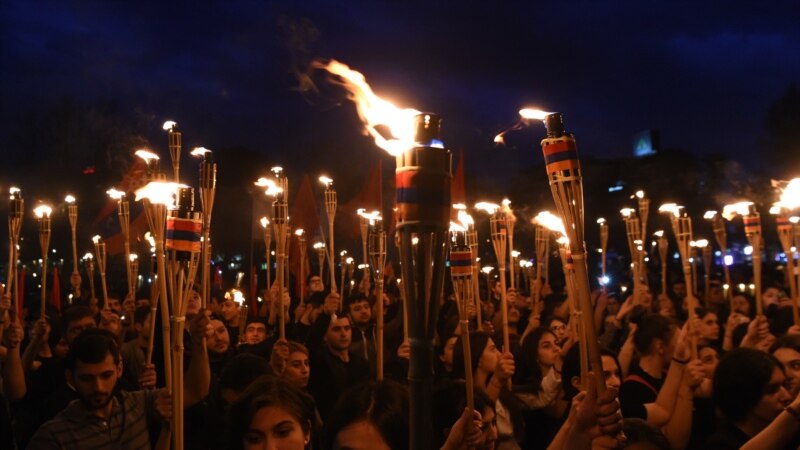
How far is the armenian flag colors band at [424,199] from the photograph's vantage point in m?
2.15

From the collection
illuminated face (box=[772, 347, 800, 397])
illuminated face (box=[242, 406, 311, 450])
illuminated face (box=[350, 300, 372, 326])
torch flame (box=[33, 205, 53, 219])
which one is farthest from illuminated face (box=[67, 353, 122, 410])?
torch flame (box=[33, 205, 53, 219])

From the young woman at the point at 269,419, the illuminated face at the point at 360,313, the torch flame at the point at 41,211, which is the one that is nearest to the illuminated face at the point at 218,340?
the illuminated face at the point at 360,313

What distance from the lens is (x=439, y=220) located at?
2.15 meters

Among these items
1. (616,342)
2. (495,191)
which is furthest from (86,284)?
(495,191)

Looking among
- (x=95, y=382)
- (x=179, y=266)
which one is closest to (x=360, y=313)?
(x=95, y=382)

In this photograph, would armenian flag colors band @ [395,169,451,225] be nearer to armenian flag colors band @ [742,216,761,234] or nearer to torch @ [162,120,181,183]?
torch @ [162,120,181,183]

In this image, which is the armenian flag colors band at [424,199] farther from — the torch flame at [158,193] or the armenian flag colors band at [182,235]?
the torch flame at [158,193]

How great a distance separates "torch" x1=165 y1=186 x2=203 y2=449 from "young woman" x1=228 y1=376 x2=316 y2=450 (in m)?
0.35

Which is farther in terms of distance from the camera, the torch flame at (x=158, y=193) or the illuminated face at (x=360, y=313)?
the illuminated face at (x=360, y=313)

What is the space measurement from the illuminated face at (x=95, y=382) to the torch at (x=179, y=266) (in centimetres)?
98

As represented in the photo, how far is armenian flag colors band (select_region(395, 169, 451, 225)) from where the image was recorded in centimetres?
215

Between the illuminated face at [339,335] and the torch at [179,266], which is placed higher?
the torch at [179,266]

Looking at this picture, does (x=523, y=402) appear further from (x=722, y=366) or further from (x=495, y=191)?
(x=495, y=191)

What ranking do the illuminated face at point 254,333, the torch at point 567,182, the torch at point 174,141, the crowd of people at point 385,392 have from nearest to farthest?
the torch at point 567,182
the crowd of people at point 385,392
the torch at point 174,141
the illuminated face at point 254,333
